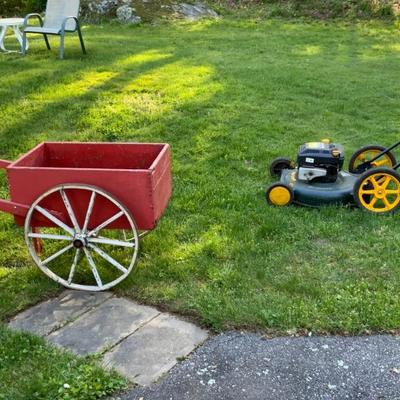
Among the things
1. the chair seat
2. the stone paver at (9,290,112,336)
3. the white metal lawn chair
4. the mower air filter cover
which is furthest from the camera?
the white metal lawn chair

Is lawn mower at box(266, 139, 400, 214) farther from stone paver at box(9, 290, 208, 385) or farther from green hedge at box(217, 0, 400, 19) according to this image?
green hedge at box(217, 0, 400, 19)

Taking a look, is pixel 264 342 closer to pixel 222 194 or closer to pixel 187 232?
pixel 187 232

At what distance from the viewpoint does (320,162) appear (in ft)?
15.4

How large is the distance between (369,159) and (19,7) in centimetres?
1386

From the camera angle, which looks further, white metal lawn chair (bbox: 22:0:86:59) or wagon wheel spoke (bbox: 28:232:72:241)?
white metal lawn chair (bbox: 22:0:86:59)

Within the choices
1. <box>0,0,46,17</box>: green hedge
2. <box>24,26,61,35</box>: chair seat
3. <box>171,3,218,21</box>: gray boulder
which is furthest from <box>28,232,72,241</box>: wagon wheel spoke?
<box>0,0,46,17</box>: green hedge

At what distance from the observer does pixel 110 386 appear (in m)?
2.76

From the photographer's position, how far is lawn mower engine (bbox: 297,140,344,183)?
4668 mm

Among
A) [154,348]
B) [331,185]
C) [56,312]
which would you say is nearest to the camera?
[154,348]

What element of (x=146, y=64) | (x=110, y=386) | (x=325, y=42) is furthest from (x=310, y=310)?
(x=325, y=42)

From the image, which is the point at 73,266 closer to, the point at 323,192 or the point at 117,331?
the point at 117,331

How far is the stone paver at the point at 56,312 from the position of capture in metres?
3.29

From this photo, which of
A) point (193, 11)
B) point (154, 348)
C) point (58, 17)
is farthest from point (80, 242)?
point (193, 11)

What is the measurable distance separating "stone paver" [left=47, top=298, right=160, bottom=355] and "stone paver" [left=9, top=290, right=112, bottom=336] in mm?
59
